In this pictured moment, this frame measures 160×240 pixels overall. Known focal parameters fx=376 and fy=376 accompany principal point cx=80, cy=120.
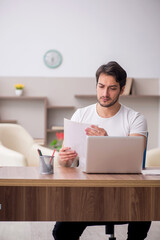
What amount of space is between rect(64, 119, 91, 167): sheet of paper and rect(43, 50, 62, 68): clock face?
A: 165 inches

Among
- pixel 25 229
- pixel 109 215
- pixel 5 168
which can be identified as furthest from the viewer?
pixel 25 229

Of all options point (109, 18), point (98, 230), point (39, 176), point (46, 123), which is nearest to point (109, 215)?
point (39, 176)

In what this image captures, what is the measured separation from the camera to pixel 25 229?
3.03m

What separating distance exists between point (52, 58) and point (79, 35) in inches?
23.6

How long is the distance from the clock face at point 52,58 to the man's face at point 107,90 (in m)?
3.85

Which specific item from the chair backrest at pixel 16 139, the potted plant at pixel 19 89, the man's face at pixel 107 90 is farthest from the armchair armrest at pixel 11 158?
the potted plant at pixel 19 89

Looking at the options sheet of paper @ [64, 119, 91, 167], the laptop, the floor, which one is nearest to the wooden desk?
the laptop

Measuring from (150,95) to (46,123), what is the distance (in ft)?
5.73

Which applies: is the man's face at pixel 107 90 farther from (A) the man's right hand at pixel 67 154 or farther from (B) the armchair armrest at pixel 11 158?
(B) the armchair armrest at pixel 11 158

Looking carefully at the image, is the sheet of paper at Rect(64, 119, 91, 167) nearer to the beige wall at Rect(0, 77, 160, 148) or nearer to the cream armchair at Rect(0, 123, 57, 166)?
the cream armchair at Rect(0, 123, 57, 166)

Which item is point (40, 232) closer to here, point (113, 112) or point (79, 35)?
point (113, 112)

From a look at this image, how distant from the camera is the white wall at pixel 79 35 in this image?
6.07 meters

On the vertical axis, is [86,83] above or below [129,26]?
below

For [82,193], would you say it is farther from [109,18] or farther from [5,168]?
[109,18]
